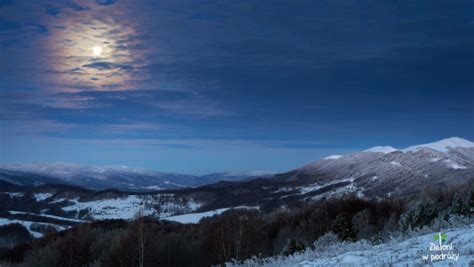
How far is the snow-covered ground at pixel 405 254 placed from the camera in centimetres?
1020

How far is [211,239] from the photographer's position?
180 feet

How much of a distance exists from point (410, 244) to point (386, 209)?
228 ft

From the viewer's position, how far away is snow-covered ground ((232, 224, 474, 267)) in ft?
33.5

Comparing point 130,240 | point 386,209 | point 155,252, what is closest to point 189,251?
point 155,252

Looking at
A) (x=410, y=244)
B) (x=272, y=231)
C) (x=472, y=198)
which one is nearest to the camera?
(x=410, y=244)

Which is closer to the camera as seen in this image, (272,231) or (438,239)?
(438,239)

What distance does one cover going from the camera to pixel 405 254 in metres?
11.9

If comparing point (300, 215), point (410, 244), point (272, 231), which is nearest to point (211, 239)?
point (272, 231)

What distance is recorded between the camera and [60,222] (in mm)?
195125

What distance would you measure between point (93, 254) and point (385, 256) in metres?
40.4

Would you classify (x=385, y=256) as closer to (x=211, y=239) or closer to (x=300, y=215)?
(x=211, y=239)

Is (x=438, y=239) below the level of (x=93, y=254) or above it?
above

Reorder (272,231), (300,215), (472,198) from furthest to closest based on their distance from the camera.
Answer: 1. (300,215)
2. (272,231)
3. (472,198)

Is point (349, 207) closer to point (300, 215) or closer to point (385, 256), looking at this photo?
point (300, 215)
